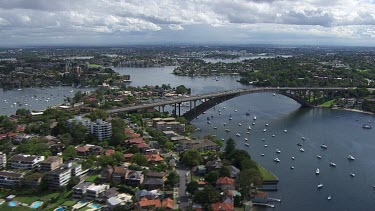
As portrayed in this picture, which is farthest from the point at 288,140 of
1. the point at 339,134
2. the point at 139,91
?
the point at 139,91

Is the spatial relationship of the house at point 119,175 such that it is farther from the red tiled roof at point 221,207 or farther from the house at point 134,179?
the red tiled roof at point 221,207

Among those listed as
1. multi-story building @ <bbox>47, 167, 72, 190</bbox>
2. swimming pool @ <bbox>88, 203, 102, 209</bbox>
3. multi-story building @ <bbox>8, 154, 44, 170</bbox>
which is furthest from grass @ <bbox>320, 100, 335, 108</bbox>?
swimming pool @ <bbox>88, 203, 102, 209</bbox>

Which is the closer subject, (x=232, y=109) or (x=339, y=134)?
(x=339, y=134)

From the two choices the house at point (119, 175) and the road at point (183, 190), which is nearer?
the road at point (183, 190)

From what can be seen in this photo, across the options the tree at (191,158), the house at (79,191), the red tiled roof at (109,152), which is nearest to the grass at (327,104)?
the tree at (191,158)

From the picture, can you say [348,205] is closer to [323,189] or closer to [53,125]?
[323,189]

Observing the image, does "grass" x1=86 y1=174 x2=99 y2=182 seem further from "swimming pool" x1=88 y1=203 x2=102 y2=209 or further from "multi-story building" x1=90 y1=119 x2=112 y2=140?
"multi-story building" x1=90 y1=119 x2=112 y2=140

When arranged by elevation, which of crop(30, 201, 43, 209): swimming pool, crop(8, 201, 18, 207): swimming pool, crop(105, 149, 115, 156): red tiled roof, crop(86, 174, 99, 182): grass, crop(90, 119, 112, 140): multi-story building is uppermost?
crop(90, 119, 112, 140): multi-story building
